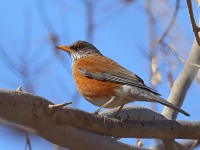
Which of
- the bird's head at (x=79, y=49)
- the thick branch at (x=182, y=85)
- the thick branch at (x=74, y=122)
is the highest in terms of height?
the bird's head at (x=79, y=49)

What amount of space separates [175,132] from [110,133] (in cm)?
56

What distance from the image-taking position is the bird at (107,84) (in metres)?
4.37

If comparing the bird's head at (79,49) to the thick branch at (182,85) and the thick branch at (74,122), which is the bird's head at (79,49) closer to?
the thick branch at (182,85)

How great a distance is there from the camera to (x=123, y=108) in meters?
4.42

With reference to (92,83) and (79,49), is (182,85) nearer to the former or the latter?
(92,83)

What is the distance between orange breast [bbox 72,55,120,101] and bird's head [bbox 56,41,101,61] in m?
0.38

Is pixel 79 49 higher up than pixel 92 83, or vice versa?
pixel 79 49

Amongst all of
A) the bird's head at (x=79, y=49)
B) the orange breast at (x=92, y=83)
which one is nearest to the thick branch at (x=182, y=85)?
the orange breast at (x=92, y=83)

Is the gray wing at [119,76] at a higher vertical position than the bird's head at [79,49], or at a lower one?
lower

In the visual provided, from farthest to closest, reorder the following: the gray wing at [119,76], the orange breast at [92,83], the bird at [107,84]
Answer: the orange breast at [92,83] < the gray wing at [119,76] < the bird at [107,84]

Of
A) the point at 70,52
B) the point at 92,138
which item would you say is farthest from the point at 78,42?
the point at 92,138

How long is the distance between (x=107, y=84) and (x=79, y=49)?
1.37 metres

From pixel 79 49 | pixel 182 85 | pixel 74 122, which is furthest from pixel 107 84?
pixel 74 122

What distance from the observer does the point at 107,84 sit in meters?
4.75
